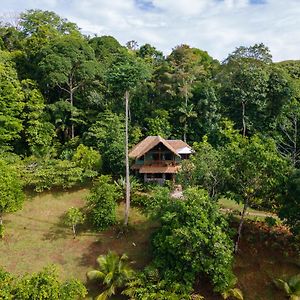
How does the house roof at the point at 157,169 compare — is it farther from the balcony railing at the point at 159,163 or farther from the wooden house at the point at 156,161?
the balcony railing at the point at 159,163

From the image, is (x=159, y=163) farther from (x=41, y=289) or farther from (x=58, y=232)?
(x=41, y=289)

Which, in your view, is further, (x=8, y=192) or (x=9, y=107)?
(x=9, y=107)

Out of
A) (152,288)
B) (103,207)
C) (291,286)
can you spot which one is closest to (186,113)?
(103,207)

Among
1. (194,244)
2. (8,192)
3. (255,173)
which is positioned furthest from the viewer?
(8,192)

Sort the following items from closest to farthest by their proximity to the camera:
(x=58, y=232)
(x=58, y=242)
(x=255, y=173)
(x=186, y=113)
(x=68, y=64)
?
(x=255, y=173), (x=58, y=242), (x=58, y=232), (x=68, y=64), (x=186, y=113)

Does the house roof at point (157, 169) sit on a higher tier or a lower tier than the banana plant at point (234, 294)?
higher

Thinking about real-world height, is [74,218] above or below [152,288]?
above

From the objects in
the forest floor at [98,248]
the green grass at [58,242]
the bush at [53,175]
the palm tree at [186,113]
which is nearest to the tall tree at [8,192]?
the green grass at [58,242]
